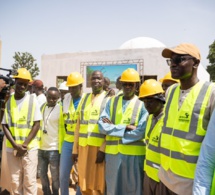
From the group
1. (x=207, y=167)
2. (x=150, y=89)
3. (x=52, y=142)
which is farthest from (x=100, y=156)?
(x=207, y=167)

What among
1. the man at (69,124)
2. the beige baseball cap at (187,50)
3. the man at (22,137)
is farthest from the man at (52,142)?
the beige baseball cap at (187,50)

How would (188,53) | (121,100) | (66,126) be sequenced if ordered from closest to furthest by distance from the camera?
(188,53), (121,100), (66,126)

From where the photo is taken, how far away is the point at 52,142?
4305mm

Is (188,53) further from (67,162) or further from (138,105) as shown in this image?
(67,162)

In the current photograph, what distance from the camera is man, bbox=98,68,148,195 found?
10.7 ft

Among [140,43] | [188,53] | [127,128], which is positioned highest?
[140,43]

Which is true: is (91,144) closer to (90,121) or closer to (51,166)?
(90,121)

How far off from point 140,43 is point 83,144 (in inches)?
809

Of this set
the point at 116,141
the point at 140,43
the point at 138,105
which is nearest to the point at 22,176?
the point at 116,141

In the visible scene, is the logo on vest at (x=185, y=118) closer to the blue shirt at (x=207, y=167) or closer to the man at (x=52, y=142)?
Result: the blue shirt at (x=207, y=167)

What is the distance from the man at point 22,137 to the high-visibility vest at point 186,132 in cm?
236

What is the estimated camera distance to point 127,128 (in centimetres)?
329

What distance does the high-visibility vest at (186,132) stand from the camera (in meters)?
1.96

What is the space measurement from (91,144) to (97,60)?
16.3 meters
